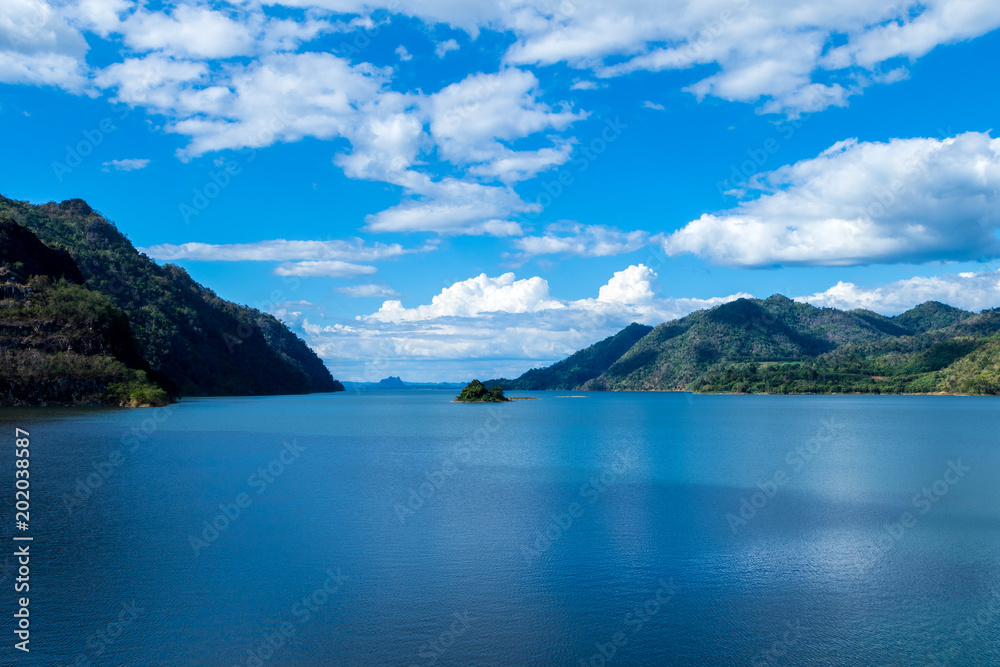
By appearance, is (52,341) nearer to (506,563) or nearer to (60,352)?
(60,352)

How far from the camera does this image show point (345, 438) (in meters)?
64.2

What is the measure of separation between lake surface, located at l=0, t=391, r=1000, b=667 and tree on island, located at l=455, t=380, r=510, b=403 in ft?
435

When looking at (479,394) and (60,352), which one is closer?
(60,352)

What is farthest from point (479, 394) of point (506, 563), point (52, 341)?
point (506, 563)

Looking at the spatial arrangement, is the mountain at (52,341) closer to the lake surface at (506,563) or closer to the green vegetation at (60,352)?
the green vegetation at (60,352)

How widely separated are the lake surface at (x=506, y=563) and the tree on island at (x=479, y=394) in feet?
435

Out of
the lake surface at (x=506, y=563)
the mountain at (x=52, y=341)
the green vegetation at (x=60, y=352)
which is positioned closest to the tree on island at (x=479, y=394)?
the mountain at (x=52, y=341)

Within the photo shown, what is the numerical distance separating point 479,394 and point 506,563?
15637 centimetres

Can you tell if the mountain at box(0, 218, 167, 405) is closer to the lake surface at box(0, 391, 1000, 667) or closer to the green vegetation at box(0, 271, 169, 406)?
the green vegetation at box(0, 271, 169, 406)

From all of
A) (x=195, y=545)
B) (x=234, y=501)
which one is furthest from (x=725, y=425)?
(x=195, y=545)

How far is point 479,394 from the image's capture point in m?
176

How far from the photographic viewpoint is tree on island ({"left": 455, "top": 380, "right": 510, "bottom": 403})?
175m

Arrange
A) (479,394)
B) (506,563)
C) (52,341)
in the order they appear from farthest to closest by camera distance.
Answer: (479,394), (52,341), (506,563)

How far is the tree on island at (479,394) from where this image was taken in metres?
175
